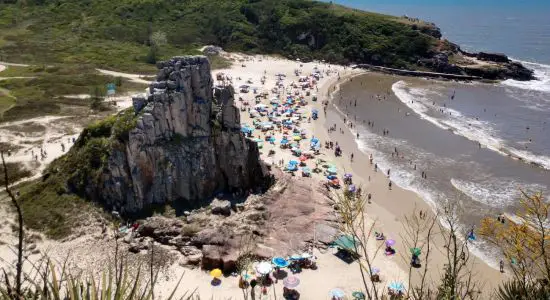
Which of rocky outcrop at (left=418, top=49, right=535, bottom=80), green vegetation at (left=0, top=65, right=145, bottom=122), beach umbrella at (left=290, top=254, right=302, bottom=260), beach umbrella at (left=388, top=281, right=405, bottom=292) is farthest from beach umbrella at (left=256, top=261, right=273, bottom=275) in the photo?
rocky outcrop at (left=418, top=49, right=535, bottom=80)

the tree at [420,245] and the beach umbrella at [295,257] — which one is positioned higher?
the tree at [420,245]

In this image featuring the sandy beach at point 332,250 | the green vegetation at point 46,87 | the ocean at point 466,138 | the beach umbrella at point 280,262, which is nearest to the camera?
the sandy beach at point 332,250

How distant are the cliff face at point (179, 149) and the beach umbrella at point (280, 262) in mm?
8576

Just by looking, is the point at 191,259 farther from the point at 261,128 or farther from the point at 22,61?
the point at 22,61

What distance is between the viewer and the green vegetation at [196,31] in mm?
95375

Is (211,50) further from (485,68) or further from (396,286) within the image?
(396,286)

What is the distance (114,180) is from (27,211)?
650cm

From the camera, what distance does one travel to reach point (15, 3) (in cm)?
12506

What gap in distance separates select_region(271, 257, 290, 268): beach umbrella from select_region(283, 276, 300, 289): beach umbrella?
1.15 m

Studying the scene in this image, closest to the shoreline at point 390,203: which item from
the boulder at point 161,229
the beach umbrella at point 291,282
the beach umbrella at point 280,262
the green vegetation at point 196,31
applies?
the beach umbrella at point 291,282

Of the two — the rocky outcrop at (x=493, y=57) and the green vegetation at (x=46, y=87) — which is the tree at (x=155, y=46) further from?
the rocky outcrop at (x=493, y=57)

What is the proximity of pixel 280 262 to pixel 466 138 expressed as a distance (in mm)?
35314

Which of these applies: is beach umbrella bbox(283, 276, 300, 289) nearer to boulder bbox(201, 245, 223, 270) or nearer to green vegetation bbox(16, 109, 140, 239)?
boulder bbox(201, 245, 223, 270)

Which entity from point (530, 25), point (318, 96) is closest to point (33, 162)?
point (318, 96)
